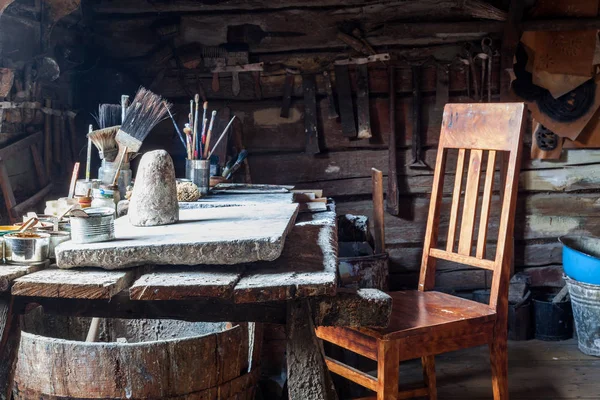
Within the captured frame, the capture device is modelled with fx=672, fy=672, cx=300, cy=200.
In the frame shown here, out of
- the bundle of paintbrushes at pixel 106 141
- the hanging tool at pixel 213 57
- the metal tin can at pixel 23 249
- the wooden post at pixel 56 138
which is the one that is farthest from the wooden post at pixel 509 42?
the metal tin can at pixel 23 249

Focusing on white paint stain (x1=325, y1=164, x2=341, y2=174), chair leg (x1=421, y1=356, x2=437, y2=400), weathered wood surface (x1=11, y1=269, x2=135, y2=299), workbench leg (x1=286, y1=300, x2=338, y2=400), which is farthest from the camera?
white paint stain (x1=325, y1=164, x2=341, y2=174)

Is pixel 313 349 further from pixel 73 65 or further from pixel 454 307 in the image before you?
pixel 73 65

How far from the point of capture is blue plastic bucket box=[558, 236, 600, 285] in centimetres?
395

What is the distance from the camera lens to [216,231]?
178cm

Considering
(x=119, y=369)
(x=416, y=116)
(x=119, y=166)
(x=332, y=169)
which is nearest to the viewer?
(x=119, y=369)

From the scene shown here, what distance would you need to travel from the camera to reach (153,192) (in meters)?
1.93

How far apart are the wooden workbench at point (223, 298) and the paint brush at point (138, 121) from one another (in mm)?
1013

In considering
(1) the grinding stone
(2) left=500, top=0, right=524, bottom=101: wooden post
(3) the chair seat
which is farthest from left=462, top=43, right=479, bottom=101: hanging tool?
(1) the grinding stone

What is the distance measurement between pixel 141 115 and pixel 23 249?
3.68 feet

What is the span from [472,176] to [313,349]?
156 centimetres

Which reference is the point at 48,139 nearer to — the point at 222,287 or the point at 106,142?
the point at 106,142

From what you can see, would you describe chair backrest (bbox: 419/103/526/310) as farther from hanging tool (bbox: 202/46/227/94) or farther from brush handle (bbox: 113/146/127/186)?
hanging tool (bbox: 202/46/227/94)

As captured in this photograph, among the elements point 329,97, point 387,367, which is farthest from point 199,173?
point 329,97

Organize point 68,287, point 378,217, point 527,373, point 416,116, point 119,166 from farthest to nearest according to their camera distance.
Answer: point 416,116 → point 378,217 → point 527,373 → point 119,166 → point 68,287
